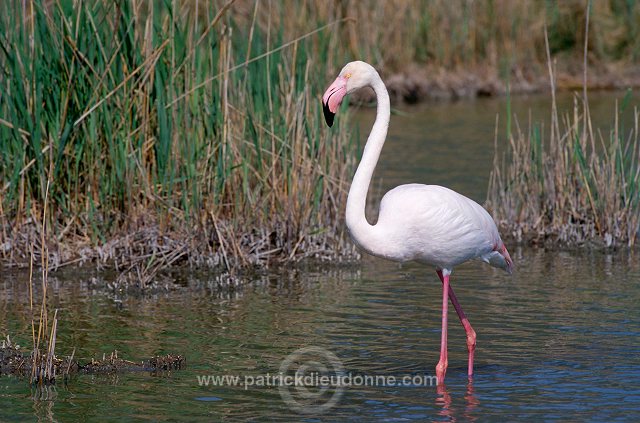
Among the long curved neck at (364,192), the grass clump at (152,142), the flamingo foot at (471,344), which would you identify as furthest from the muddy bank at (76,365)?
the grass clump at (152,142)

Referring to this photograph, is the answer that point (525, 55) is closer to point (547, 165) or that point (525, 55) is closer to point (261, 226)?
point (547, 165)

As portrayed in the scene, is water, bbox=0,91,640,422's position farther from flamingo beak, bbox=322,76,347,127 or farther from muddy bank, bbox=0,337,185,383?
flamingo beak, bbox=322,76,347,127

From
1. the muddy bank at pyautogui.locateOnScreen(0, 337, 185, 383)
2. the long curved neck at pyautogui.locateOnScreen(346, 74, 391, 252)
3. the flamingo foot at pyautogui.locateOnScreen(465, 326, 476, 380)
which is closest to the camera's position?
the long curved neck at pyautogui.locateOnScreen(346, 74, 391, 252)

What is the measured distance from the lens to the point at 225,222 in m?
8.37

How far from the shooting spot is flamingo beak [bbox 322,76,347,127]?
5.63m

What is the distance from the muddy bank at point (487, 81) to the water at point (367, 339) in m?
9.10

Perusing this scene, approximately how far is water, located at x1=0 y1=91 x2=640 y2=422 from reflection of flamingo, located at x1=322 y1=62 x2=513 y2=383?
410 millimetres

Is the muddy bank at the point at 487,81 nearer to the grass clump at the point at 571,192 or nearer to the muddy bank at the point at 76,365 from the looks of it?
the grass clump at the point at 571,192

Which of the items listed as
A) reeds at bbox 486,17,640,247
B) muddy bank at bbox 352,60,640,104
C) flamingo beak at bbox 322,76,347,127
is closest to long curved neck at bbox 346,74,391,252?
flamingo beak at bbox 322,76,347,127

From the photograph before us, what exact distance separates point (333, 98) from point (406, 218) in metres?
0.76

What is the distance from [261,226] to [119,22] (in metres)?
1.86

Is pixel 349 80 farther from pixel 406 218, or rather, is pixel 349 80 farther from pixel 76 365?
pixel 76 365

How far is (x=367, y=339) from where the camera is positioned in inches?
264

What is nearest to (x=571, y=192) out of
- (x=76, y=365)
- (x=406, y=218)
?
(x=406, y=218)
